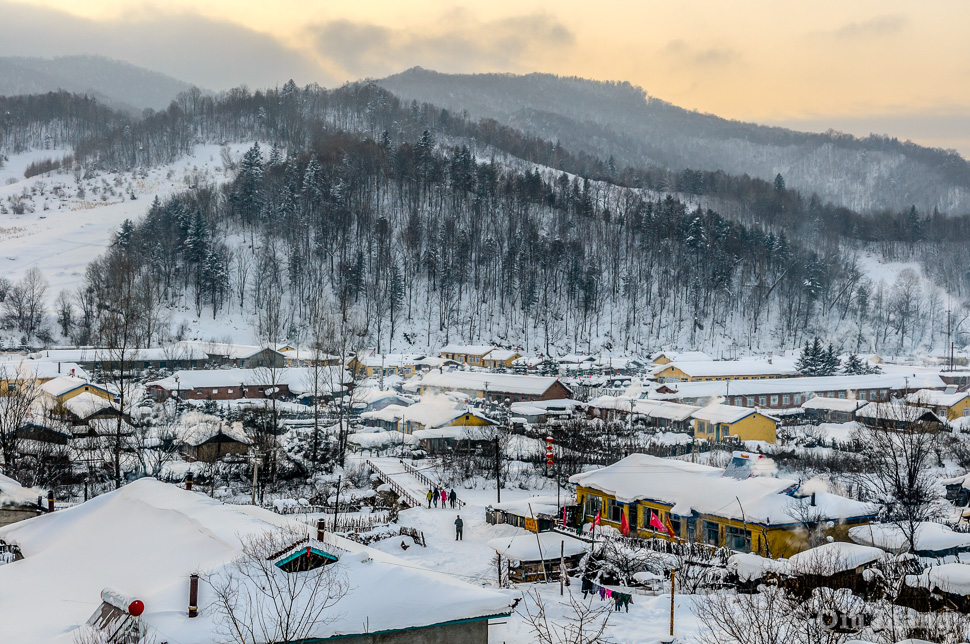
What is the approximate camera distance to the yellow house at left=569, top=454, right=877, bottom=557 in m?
18.2

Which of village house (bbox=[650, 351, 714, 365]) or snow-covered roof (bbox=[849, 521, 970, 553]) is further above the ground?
snow-covered roof (bbox=[849, 521, 970, 553])

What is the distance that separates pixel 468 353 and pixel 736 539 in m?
47.8

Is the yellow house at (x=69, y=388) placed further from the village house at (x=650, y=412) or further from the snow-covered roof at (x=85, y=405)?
the village house at (x=650, y=412)

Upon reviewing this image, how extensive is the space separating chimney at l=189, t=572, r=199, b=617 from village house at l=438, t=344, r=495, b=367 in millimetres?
56935

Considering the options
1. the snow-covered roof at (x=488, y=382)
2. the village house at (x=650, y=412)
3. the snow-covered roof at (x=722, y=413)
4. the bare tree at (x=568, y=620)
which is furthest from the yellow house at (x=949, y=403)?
the bare tree at (x=568, y=620)

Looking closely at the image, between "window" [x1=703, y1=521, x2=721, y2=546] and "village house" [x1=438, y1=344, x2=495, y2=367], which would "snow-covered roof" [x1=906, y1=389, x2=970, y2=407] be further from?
"window" [x1=703, y1=521, x2=721, y2=546]

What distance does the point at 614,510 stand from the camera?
22219mm

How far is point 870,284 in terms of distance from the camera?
9312cm

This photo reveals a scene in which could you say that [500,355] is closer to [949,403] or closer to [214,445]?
[949,403]

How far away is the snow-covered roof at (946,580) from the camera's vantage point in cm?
1288

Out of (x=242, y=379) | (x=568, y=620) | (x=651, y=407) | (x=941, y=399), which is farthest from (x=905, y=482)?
(x=242, y=379)

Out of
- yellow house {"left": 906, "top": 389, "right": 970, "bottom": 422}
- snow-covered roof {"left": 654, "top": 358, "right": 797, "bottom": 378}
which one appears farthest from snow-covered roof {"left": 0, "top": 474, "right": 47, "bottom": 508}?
snow-covered roof {"left": 654, "top": 358, "right": 797, "bottom": 378}

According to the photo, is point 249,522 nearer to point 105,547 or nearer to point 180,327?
point 105,547

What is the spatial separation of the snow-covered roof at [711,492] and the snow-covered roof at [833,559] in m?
2.53
